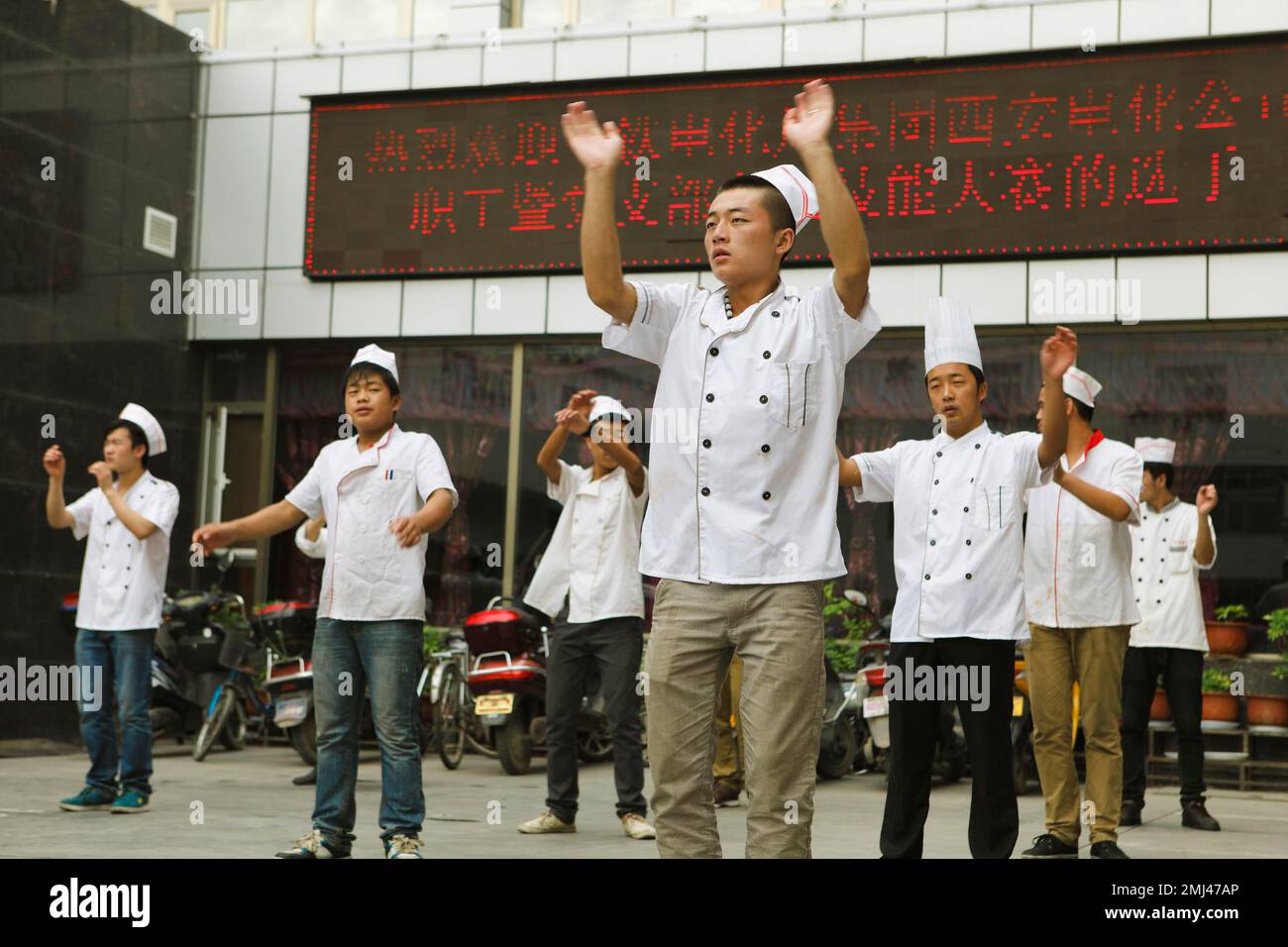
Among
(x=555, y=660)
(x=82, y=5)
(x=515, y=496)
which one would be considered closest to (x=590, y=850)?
(x=555, y=660)

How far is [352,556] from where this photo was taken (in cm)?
645

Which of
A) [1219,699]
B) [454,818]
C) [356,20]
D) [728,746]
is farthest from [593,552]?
[356,20]

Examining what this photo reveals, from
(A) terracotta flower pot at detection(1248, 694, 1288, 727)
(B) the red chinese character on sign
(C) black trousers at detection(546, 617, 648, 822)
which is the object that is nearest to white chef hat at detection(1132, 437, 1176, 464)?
(A) terracotta flower pot at detection(1248, 694, 1288, 727)

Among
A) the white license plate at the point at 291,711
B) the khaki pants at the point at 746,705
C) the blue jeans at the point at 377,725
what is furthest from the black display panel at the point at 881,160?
the khaki pants at the point at 746,705

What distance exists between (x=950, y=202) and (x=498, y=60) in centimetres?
392

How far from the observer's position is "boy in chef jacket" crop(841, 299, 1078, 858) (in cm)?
573

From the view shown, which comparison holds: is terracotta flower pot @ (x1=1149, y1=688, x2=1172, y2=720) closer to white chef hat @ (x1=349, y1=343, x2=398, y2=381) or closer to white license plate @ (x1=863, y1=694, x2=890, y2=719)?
white license plate @ (x1=863, y1=694, x2=890, y2=719)

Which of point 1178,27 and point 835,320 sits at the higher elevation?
point 1178,27

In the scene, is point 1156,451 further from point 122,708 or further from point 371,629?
point 122,708

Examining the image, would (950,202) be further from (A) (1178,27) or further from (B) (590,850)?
(B) (590,850)

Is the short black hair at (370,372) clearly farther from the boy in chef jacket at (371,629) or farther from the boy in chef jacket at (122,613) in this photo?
the boy in chef jacket at (122,613)

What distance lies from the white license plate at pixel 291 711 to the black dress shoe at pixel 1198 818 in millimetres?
5624

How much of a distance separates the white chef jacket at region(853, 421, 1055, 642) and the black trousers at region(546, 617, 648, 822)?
2320 mm

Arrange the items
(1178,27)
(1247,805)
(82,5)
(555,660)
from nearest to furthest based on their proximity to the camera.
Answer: (555,660), (1247,805), (1178,27), (82,5)
